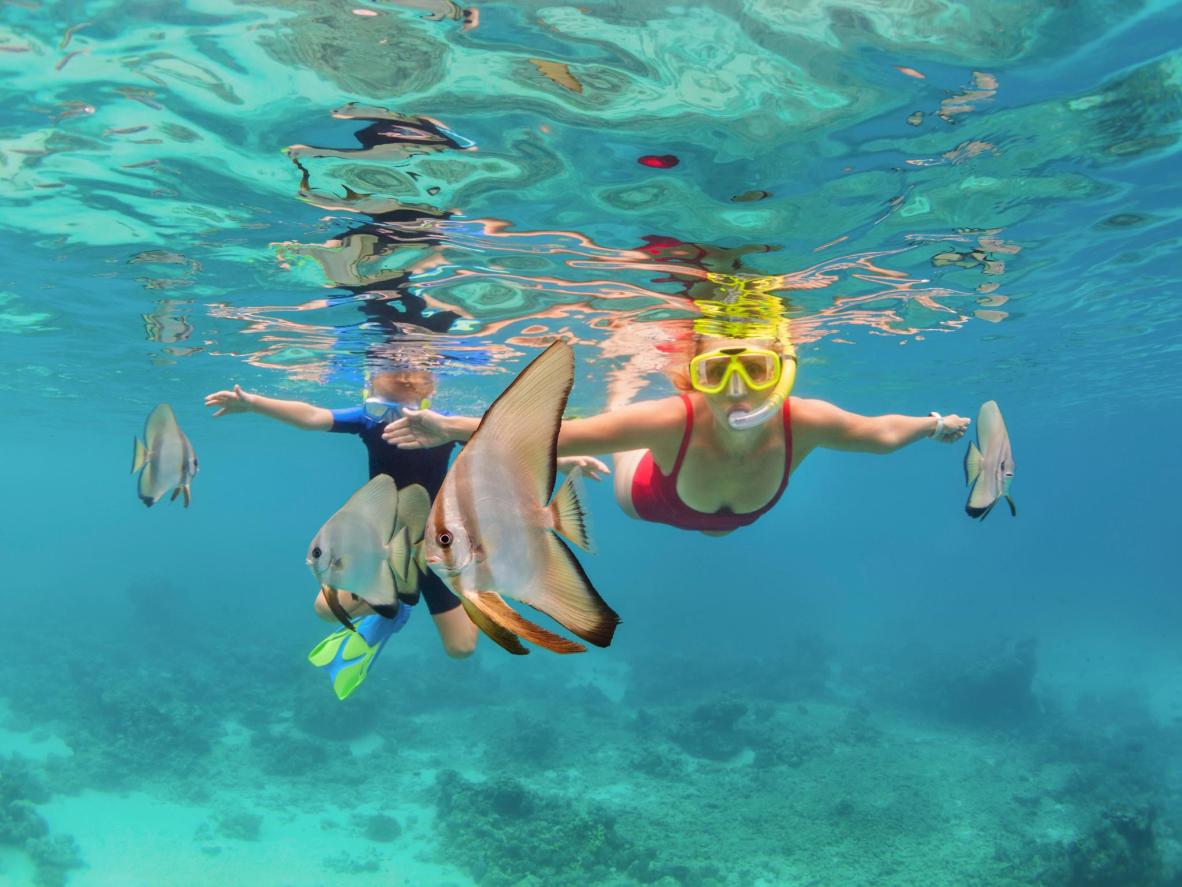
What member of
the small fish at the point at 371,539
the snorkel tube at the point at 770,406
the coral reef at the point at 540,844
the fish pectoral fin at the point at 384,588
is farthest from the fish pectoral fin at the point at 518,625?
the coral reef at the point at 540,844

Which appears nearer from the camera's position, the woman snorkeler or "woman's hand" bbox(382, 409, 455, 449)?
"woman's hand" bbox(382, 409, 455, 449)

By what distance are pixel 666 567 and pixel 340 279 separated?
53.2 m

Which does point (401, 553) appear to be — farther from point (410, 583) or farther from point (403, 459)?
point (403, 459)

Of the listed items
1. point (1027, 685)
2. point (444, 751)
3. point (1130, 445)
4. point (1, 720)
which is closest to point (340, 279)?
point (444, 751)

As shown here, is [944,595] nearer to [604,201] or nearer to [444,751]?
[444,751]

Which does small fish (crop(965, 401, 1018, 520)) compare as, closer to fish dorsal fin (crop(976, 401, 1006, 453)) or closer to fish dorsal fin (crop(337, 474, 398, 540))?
fish dorsal fin (crop(976, 401, 1006, 453))

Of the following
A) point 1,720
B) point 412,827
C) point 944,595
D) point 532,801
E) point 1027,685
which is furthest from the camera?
point 944,595

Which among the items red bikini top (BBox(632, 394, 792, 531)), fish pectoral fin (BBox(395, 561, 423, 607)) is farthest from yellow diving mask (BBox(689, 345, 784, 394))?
fish pectoral fin (BBox(395, 561, 423, 607))

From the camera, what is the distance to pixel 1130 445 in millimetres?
71812

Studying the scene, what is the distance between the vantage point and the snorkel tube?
193 inches

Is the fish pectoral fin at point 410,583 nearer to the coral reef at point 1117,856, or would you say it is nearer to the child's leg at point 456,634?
the child's leg at point 456,634

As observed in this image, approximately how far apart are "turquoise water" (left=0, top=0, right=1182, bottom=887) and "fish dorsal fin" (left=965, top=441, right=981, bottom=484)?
14.5 feet

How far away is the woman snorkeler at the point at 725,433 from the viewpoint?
4.76 meters

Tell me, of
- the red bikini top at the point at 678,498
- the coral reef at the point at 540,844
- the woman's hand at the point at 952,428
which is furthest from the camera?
the coral reef at the point at 540,844
